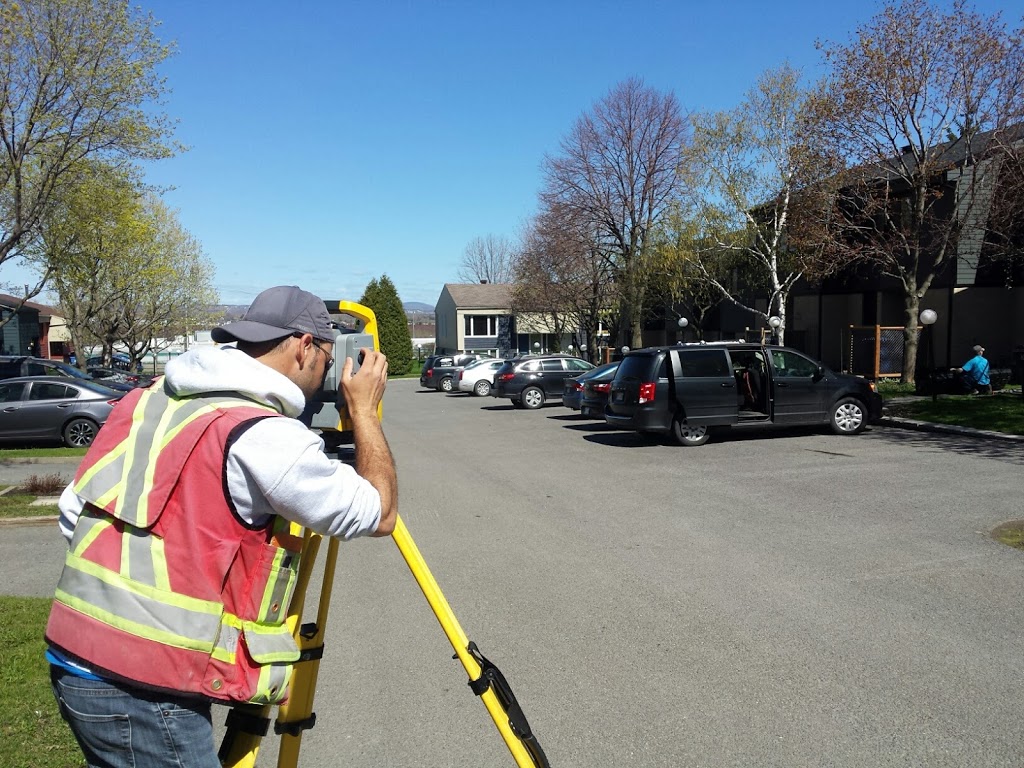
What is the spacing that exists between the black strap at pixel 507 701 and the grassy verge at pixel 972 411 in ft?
47.4

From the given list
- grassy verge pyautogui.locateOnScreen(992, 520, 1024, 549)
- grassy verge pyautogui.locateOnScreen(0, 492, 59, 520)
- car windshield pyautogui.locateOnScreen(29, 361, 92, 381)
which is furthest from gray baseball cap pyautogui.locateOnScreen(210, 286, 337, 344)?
car windshield pyautogui.locateOnScreen(29, 361, 92, 381)

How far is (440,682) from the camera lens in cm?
459

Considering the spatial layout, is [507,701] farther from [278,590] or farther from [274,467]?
[274,467]

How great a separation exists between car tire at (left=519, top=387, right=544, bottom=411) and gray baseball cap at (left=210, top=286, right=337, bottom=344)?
2262cm

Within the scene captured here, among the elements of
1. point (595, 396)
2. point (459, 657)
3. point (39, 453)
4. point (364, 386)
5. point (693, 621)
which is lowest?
point (39, 453)

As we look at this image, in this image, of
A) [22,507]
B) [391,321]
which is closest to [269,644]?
[22,507]

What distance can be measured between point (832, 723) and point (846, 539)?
395cm

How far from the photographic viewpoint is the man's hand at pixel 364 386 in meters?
2.25

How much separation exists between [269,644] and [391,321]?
62.7m

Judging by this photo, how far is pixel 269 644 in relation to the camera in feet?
6.55

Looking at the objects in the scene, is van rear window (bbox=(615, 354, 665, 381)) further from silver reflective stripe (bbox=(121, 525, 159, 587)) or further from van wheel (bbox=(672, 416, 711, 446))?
silver reflective stripe (bbox=(121, 525, 159, 587))

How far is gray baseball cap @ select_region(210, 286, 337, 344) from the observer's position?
2.13 m

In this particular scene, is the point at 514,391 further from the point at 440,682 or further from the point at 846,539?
the point at 440,682

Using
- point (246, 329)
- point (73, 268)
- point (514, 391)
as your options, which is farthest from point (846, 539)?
point (73, 268)
